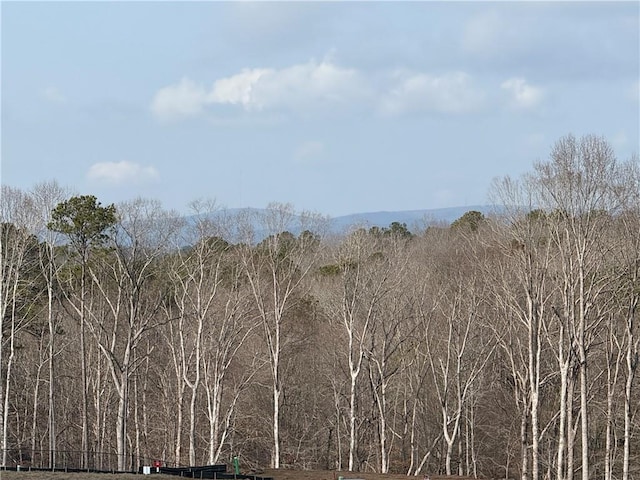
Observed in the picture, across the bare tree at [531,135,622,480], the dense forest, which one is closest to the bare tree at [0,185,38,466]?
the dense forest

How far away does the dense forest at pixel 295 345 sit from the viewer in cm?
4009

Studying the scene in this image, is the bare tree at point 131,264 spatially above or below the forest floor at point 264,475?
above

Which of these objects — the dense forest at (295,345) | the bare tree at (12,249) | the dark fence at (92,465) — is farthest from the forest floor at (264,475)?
the bare tree at (12,249)

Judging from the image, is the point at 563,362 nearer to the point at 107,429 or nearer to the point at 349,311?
the point at 349,311

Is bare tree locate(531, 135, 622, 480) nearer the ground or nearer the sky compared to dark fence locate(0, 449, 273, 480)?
nearer the sky

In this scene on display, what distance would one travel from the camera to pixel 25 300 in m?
45.9

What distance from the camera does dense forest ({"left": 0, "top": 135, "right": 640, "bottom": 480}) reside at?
4009 cm

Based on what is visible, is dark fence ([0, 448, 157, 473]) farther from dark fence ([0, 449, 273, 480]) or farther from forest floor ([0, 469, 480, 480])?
forest floor ([0, 469, 480, 480])

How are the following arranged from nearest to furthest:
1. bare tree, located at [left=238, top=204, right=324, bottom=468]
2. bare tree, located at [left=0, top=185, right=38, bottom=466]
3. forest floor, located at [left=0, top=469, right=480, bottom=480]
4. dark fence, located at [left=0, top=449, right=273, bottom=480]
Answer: forest floor, located at [left=0, top=469, right=480, bottom=480], dark fence, located at [left=0, top=449, right=273, bottom=480], bare tree, located at [left=0, top=185, right=38, bottom=466], bare tree, located at [left=238, top=204, right=324, bottom=468]

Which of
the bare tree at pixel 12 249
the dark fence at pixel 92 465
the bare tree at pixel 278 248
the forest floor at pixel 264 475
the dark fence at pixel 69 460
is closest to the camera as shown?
the forest floor at pixel 264 475

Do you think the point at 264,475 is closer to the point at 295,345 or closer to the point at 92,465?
the point at 92,465

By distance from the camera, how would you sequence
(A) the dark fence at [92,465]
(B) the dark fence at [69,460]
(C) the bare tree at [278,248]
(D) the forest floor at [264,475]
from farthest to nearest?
(C) the bare tree at [278,248] → (B) the dark fence at [69,460] → (A) the dark fence at [92,465] → (D) the forest floor at [264,475]

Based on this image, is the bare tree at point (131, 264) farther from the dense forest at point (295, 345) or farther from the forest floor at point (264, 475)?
the forest floor at point (264, 475)

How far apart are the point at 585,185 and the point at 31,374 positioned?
34722mm
